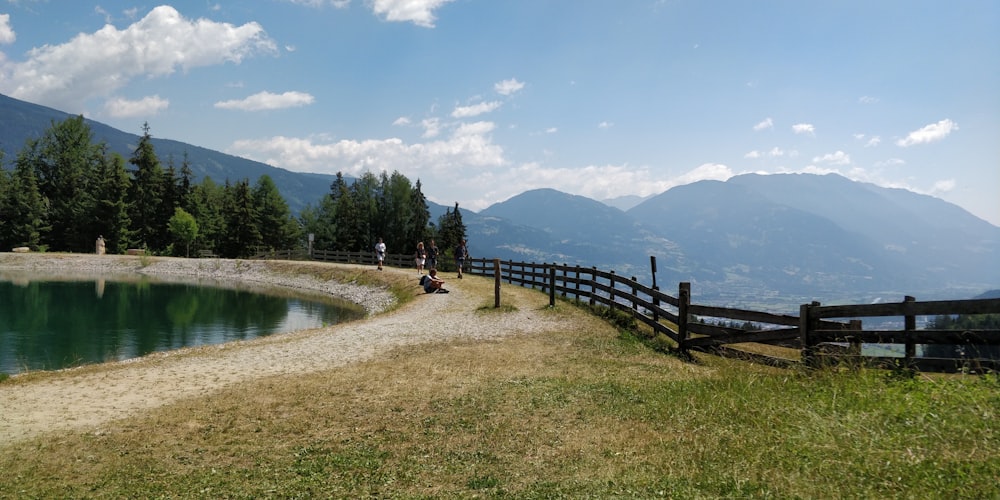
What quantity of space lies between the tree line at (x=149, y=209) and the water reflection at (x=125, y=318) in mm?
30573

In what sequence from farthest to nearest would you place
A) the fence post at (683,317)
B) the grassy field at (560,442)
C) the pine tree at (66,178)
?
the pine tree at (66,178) → the fence post at (683,317) → the grassy field at (560,442)

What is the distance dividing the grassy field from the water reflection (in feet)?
41.8

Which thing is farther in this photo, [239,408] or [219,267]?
[219,267]

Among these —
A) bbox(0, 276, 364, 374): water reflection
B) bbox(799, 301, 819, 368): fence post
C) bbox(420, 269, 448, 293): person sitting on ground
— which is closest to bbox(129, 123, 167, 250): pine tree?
bbox(0, 276, 364, 374): water reflection

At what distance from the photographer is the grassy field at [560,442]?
5.07 meters

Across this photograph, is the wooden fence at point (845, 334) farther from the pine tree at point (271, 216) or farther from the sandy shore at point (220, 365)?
the pine tree at point (271, 216)

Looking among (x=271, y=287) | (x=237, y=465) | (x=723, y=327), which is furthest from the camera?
(x=271, y=287)

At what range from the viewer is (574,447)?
6672 mm

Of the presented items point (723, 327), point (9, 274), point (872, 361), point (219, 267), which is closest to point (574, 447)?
point (872, 361)

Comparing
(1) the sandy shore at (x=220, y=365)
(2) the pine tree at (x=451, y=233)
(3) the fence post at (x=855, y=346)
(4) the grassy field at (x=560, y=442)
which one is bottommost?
(1) the sandy shore at (x=220, y=365)

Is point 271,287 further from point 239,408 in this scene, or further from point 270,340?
point 239,408

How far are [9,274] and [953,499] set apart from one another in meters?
73.7

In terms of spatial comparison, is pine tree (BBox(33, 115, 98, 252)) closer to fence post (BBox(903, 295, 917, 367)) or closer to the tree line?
the tree line

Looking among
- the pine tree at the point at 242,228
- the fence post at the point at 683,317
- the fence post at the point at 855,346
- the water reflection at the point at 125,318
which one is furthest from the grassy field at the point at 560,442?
the pine tree at the point at 242,228
